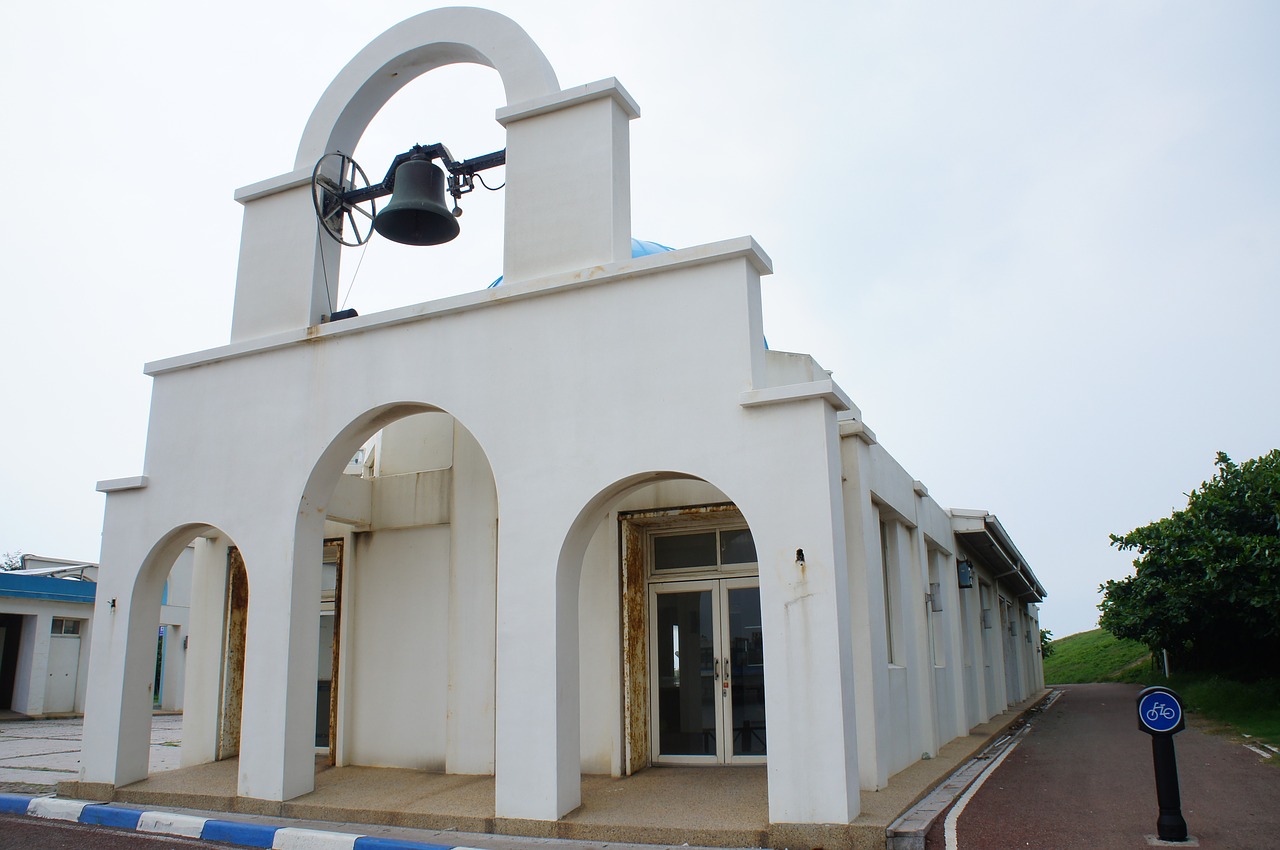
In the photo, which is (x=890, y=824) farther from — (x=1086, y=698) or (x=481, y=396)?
(x=1086, y=698)

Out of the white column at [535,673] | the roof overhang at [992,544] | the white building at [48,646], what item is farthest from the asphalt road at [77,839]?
the white building at [48,646]

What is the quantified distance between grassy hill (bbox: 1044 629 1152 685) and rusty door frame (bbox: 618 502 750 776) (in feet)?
81.8

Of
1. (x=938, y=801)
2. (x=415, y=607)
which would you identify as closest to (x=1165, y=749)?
(x=938, y=801)

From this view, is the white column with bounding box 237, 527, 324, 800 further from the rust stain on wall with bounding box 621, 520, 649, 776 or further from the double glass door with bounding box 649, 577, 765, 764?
the double glass door with bounding box 649, 577, 765, 764

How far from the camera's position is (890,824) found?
673cm

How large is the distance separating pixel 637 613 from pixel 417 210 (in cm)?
484

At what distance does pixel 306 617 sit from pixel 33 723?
16070mm

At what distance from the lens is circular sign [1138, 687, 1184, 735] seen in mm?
6654

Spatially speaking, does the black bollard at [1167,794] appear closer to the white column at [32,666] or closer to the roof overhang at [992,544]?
the roof overhang at [992,544]

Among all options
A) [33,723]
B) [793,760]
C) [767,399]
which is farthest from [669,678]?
[33,723]

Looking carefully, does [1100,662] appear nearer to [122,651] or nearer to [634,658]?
[634,658]

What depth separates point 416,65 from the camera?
1052 cm

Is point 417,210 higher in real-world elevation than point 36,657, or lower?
higher

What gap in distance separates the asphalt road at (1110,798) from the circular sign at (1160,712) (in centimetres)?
82
